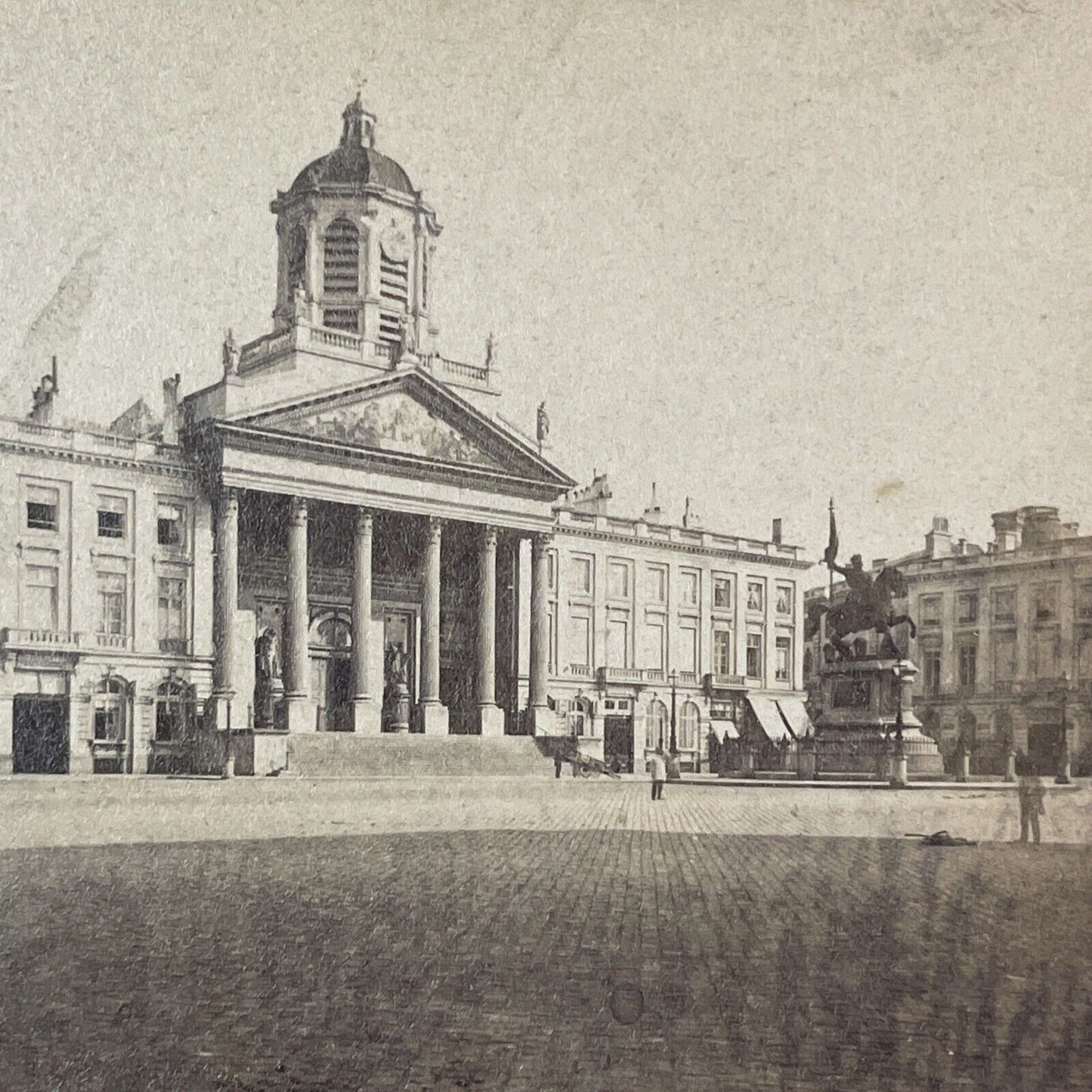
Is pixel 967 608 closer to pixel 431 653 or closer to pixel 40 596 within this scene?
pixel 431 653

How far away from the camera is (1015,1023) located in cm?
664

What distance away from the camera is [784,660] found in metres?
57.5

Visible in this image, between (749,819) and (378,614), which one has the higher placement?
(378,614)

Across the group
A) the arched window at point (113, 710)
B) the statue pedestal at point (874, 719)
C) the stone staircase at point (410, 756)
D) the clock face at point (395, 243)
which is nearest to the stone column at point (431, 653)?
the stone staircase at point (410, 756)

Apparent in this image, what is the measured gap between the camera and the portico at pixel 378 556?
3841cm

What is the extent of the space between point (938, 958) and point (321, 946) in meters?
3.73

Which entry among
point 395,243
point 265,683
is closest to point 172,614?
point 265,683

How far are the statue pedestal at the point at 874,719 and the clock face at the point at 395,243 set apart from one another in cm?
1994

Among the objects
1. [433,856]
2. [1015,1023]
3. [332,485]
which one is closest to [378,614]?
[332,485]

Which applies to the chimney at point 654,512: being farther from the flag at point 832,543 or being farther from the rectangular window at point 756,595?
the flag at point 832,543

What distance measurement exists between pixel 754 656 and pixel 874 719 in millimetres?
25992

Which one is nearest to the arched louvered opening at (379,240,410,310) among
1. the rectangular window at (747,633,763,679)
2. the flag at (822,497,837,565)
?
the rectangular window at (747,633,763,679)

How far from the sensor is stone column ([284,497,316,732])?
38.0m

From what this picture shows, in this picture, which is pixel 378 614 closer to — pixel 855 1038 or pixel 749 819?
pixel 749 819
